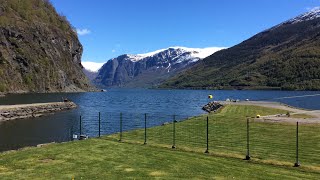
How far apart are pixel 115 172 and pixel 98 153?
6.85 meters

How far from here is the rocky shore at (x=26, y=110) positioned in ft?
258

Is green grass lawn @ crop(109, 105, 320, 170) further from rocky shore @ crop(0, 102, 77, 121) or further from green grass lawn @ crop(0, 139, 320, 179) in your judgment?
rocky shore @ crop(0, 102, 77, 121)

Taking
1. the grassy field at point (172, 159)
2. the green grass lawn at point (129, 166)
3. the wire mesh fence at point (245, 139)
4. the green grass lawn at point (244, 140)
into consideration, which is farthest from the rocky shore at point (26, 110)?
the green grass lawn at point (129, 166)

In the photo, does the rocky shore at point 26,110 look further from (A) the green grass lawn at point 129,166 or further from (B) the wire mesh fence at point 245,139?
(A) the green grass lawn at point 129,166

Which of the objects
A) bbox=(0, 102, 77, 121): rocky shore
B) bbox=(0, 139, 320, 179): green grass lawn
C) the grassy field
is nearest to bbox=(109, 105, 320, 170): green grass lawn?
the grassy field

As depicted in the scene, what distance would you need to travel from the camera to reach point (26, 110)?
88.0m

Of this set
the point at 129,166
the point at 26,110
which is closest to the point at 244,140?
the point at 129,166

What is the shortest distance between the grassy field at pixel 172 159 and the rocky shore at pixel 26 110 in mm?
46945

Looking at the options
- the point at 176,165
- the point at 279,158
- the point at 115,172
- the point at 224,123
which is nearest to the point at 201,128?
the point at 224,123

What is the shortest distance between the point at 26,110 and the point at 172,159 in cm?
6893

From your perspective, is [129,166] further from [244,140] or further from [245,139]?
[245,139]

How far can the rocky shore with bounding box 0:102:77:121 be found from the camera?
78.7m

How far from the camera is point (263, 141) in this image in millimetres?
35781

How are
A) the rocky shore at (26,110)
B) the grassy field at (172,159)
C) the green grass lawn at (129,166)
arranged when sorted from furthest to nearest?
1. the rocky shore at (26,110)
2. the grassy field at (172,159)
3. the green grass lawn at (129,166)
